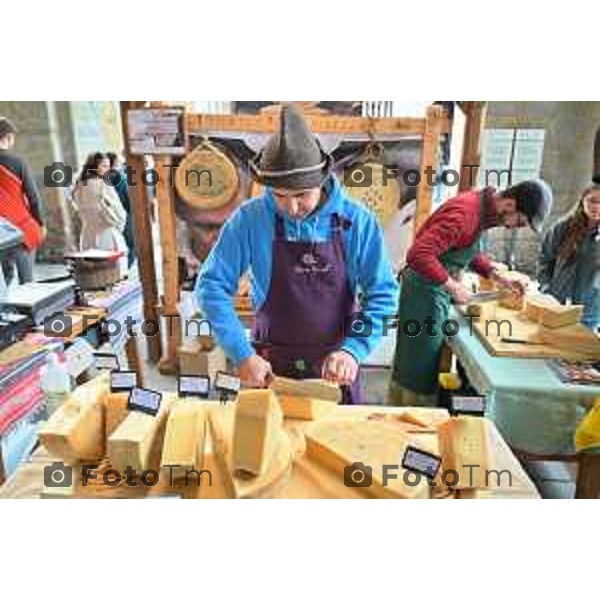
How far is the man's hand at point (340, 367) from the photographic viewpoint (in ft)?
3.82

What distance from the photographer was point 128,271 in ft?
3.93

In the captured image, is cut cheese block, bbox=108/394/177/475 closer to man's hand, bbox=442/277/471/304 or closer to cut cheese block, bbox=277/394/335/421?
cut cheese block, bbox=277/394/335/421

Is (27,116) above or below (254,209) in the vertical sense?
above

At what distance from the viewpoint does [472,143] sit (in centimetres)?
108

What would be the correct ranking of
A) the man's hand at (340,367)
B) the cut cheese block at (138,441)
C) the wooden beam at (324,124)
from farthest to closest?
1. the man's hand at (340,367)
2. the wooden beam at (324,124)
3. the cut cheese block at (138,441)

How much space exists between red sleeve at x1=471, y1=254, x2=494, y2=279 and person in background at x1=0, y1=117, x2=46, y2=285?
0.88 m

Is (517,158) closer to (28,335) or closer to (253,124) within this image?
(253,124)

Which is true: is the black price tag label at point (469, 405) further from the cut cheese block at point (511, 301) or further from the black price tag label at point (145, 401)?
the black price tag label at point (145, 401)

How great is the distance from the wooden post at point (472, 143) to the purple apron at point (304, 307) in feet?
0.86

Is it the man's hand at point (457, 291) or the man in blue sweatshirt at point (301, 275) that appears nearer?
the man in blue sweatshirt at point (301, 275)

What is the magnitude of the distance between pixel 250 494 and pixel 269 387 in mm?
226

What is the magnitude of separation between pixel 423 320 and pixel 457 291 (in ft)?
0.33

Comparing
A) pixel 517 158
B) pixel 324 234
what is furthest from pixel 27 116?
pixel 517 158

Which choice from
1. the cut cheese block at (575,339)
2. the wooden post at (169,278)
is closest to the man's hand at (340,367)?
the wooden post at (169,278)
